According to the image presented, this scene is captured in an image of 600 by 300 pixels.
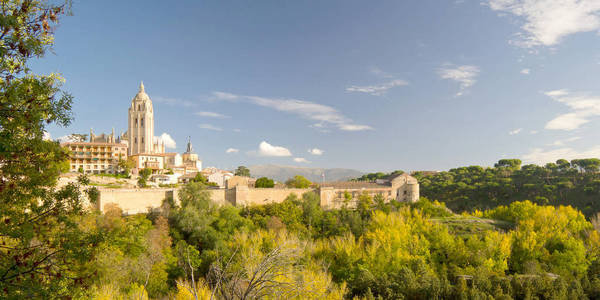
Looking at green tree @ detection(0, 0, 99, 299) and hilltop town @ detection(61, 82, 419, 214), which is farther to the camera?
hilltop town @ detection(61, 82, 419, 214)

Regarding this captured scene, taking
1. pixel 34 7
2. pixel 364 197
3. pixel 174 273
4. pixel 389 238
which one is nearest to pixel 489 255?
pixel 389 238

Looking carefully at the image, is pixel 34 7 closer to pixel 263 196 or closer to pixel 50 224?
pixel 50 224

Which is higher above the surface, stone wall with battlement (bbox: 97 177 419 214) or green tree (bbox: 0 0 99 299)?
green tree (bbox: 0 0 99 299)

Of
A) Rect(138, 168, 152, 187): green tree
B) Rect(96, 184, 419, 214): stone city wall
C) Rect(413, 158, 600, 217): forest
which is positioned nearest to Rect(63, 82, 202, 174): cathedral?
Rect(138, 168, 152, 187): green tree

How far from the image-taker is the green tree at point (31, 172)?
6.16 metres

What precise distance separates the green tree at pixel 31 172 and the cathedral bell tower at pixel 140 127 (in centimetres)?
8161

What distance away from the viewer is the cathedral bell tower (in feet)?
268

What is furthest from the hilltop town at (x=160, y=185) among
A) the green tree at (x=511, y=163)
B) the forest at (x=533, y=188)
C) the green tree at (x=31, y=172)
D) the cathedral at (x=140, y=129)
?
the green tree at (x=511, y=163)

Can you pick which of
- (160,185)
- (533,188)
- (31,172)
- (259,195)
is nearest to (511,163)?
(533,188)

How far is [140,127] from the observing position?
83.1 metres

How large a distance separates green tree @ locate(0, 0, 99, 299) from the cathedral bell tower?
81607mm

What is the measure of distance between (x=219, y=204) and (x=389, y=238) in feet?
78.1

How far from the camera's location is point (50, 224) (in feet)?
24.8

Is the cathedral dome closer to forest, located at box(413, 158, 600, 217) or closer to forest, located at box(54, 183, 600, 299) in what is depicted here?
forest, located at box(54, 183, 600, 299)
